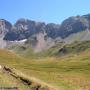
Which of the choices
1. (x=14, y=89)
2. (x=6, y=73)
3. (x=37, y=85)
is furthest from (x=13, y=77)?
(x=14, y=89)

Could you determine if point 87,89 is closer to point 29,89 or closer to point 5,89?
point 29,89

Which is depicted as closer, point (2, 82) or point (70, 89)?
point (2, 82)

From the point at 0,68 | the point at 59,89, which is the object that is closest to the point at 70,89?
the point at 59,89

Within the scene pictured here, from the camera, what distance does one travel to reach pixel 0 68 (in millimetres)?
41969

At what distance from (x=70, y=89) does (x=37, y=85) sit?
6288 mm

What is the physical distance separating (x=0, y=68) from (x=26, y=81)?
18.4 ft

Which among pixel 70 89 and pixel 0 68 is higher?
pixel 0 68

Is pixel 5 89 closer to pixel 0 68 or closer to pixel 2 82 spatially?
pixel 2 82

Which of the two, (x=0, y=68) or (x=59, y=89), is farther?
(x=0, y=68)

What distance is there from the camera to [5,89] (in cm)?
2778

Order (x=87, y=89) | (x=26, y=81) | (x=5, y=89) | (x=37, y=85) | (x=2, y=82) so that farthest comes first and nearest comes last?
(x=87, y=89) < (x=26, y=81) < (x=37, y=85) < (x=2, y=82) < (x=5, y=89)

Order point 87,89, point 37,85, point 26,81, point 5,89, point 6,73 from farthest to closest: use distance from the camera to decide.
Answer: point 87,89 < point 6,73 < point 26,81 < point 37,85 < point 5,89

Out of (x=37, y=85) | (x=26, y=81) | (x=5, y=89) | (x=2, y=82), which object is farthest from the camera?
(x=26, y=81)

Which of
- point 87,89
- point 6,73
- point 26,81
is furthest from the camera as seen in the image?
point 87,89
